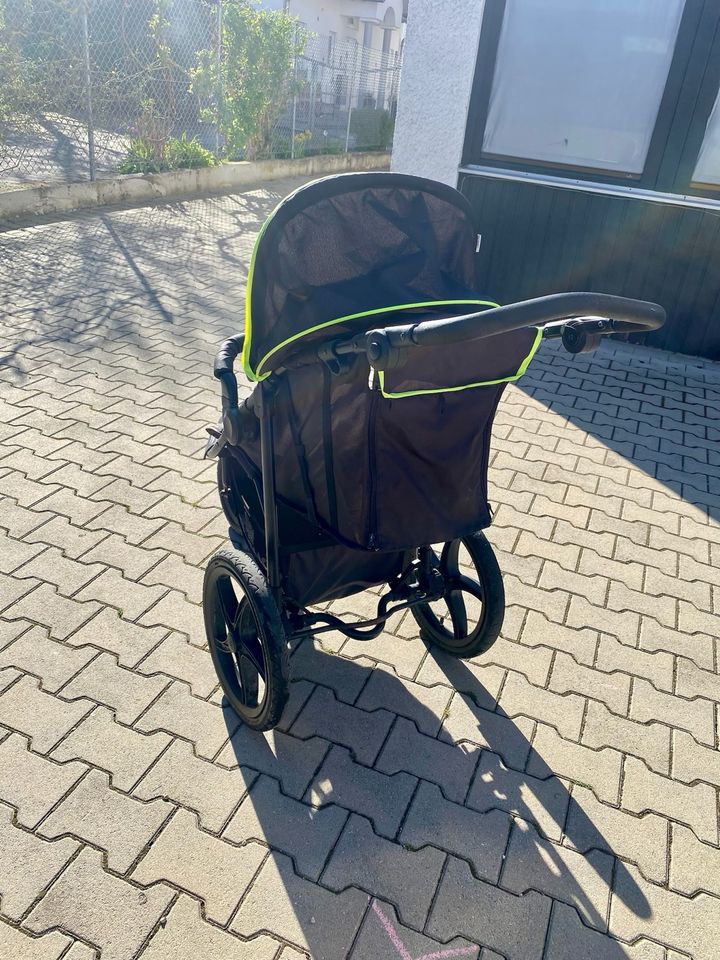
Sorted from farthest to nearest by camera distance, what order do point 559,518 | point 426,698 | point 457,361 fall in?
point 559,518 → point 426,698 → point 457,361

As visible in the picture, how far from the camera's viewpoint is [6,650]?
293cm

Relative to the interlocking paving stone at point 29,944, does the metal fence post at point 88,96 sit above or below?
above

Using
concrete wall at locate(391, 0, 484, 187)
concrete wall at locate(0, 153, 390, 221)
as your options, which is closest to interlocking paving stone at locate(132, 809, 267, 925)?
concrete wall at locate(391, 0, 484, 187)

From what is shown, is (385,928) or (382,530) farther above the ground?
(382,530)

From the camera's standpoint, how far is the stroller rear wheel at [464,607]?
270 cm

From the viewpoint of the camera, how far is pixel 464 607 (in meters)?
2.95

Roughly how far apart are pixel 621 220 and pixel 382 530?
561cm

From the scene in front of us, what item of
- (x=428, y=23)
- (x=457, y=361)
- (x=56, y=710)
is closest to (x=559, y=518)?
(x=457, y=361)

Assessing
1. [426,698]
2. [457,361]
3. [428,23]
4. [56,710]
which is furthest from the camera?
[428,23]

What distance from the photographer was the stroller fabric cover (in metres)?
2.01

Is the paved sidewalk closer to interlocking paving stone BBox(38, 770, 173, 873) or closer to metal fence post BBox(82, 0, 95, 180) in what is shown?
interlocking paving stone BBox(38, 770, 173, 873)

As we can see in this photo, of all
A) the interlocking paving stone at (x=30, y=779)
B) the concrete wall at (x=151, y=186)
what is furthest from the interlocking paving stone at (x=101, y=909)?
the concrete wall at (x=151, y=186)

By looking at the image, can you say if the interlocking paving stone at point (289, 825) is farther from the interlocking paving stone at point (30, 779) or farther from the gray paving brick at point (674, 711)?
the gray paving brick at point (674, 711)

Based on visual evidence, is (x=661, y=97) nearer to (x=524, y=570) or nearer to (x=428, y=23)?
(x=428, y=23)
